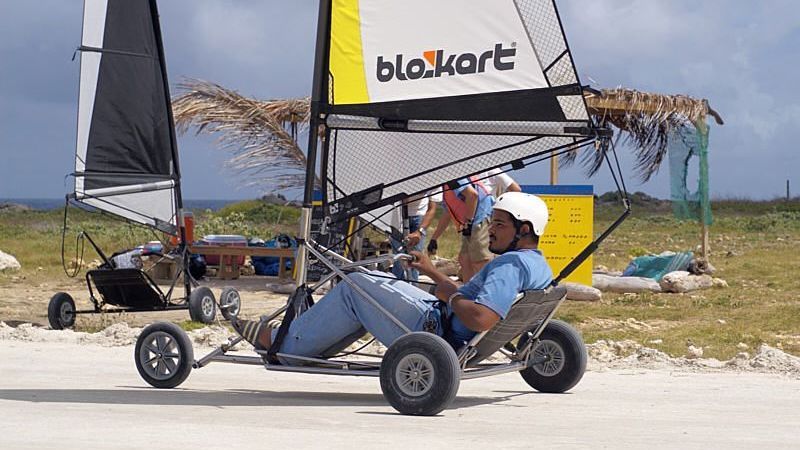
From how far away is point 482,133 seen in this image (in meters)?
8.30

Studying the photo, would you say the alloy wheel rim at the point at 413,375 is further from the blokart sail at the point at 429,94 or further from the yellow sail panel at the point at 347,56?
the yellow sail panel at the point at 347,56

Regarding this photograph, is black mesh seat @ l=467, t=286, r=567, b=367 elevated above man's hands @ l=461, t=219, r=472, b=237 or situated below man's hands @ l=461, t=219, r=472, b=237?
below

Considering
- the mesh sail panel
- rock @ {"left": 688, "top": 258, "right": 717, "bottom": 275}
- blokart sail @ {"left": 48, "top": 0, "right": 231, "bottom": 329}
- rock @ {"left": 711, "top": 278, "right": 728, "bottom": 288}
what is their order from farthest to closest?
1. rock @ {"left": 688, "top": 258, "right": 717, "bottom": 275}
2. rock @ {"left": 711, "top": 278, "right": 728, "bottom": 288}
3. blokart sail @ {"left": 48, "top": 0, "right": 231, "bottom": 329}
4. the mesh sail panel

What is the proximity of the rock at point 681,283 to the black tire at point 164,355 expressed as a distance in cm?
887

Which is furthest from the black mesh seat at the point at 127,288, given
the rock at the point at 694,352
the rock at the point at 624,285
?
the rock at the point at 624,285

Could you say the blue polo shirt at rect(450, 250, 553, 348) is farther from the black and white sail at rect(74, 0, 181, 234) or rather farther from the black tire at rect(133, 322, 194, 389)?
the black and white sail at rect(74, 0, 181, 234)

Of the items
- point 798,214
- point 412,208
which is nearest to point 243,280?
point 412,208

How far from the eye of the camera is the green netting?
18.8 metres

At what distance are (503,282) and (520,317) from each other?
0.27m

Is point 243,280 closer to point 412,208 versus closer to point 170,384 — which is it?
point 412,208

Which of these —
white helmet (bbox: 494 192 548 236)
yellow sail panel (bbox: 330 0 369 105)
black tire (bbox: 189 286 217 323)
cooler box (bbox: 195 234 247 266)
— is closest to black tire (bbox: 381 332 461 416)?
white helmet (bbox: 494 192 548 236)

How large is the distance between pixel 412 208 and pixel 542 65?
521 cm

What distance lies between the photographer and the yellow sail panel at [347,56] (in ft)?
27.9

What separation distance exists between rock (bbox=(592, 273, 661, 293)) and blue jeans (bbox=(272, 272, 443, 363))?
860 centimetres
